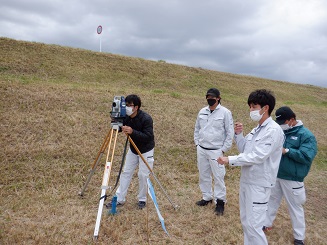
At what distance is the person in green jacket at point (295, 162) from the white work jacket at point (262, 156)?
2.85ft

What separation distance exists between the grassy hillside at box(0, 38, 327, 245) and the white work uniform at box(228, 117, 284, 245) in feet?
3.69

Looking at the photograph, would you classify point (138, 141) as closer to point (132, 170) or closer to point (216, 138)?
point (132, 170)

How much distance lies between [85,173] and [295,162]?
14.1 feet

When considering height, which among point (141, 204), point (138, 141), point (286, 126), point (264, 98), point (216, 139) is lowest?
point (141, 204)

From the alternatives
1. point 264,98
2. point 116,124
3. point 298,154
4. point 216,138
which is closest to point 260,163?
point 264,98

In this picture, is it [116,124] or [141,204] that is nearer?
[116,124]

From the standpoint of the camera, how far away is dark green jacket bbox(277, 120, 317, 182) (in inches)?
150

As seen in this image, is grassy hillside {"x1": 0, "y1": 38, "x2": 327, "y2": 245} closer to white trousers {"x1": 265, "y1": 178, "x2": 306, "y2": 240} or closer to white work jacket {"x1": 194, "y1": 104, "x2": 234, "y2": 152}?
white trousers {"x1": 265, "y1": 178, "x2": 306, "y2": 240}

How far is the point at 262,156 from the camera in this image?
9.64 feet

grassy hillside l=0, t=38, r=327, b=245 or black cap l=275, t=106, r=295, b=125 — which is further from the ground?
black cap l=275, t=106, r=295, b=125

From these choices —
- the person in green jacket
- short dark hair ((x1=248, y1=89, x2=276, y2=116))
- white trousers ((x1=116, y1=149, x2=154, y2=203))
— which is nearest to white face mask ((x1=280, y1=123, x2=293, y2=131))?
the person in green jacket

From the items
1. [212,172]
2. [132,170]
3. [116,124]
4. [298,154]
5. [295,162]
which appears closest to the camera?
[298,154]

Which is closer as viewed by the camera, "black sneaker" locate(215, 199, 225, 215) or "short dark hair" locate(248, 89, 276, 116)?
"short dark hair" locate(248, 89, 276, 116)

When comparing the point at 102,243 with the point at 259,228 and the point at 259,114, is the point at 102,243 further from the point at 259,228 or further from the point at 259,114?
the point at 259,114
